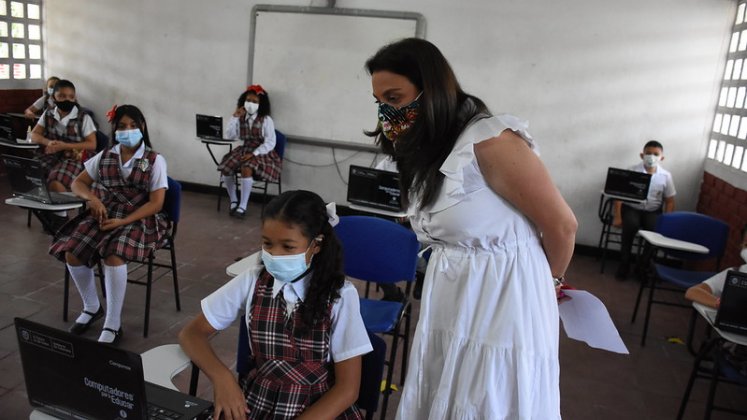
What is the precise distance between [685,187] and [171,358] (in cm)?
503

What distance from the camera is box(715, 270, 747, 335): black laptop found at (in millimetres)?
2102

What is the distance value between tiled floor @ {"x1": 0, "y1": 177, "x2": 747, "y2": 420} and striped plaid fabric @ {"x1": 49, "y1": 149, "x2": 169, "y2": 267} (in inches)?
19.2

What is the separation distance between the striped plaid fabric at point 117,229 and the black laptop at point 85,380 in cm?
187

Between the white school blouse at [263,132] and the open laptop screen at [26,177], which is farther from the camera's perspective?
the white school blouse at [263,132]

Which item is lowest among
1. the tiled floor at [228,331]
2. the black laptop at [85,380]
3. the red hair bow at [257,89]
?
the tiled floor at [228,331]

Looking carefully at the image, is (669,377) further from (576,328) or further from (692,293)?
(576,328)

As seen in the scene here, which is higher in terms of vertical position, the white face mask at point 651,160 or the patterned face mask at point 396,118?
the patterned face mask at point 396,118

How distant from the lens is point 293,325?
1486 mm

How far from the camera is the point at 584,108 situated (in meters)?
5.27

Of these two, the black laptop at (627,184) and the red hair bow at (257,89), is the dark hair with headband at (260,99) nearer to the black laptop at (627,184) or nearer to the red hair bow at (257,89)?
the red hair bow at (257,89)

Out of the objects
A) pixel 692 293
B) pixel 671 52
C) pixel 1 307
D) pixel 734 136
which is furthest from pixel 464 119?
pixel 671 52

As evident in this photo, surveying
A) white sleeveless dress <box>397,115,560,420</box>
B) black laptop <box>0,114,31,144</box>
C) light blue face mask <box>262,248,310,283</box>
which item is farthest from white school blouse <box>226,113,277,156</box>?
white sleeveless dress <box>397,115,560,420</box>

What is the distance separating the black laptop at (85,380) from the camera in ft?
3.26

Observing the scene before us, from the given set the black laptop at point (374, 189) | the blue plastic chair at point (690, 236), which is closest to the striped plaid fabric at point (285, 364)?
the black laptop at point (374, 189)
